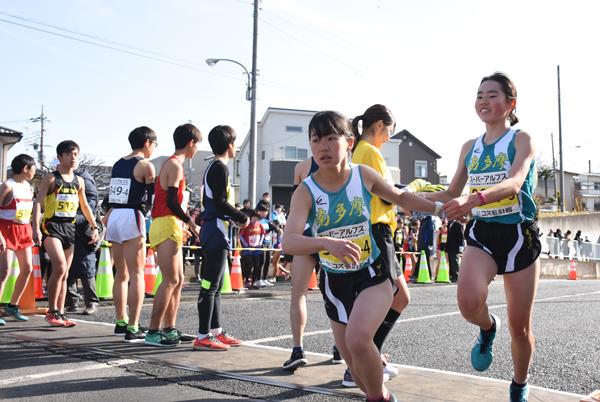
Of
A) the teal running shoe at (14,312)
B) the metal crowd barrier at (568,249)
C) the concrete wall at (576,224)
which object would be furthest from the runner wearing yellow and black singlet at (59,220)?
the concrete wall at (576,224)

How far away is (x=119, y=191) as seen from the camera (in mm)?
6371

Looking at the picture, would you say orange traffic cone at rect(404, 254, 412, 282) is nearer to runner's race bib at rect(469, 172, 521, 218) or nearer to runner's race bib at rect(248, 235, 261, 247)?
runner's race bib at rect(248, 235, 261, 247)

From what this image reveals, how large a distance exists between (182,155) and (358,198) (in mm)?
3179

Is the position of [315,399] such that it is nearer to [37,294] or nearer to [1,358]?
[1,358]

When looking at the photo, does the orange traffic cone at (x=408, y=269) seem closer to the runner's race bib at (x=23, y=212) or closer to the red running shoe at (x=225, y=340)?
the runner's race bib at (x=23, y=212)

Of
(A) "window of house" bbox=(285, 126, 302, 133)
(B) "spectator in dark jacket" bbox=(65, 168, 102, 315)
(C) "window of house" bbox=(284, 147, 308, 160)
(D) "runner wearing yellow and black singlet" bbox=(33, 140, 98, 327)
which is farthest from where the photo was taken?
(A) "window of house" bbox=(285, 126, 302, 133)

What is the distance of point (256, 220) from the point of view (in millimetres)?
14953

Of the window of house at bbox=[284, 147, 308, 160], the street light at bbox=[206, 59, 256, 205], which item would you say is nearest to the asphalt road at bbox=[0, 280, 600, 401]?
the street light at bbox=[206, 59, 256, 205]

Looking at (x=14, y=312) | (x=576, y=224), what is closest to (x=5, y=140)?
(x=14, y=312)

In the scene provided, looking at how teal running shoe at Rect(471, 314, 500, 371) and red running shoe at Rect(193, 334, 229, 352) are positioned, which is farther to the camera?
red running shoe at Rect(193, 334, 229, 352)

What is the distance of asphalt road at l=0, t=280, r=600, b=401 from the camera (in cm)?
438

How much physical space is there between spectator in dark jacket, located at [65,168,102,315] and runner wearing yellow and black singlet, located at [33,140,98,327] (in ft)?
4.24

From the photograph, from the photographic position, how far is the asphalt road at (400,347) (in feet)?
14.4

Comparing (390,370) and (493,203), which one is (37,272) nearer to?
(390,370)
